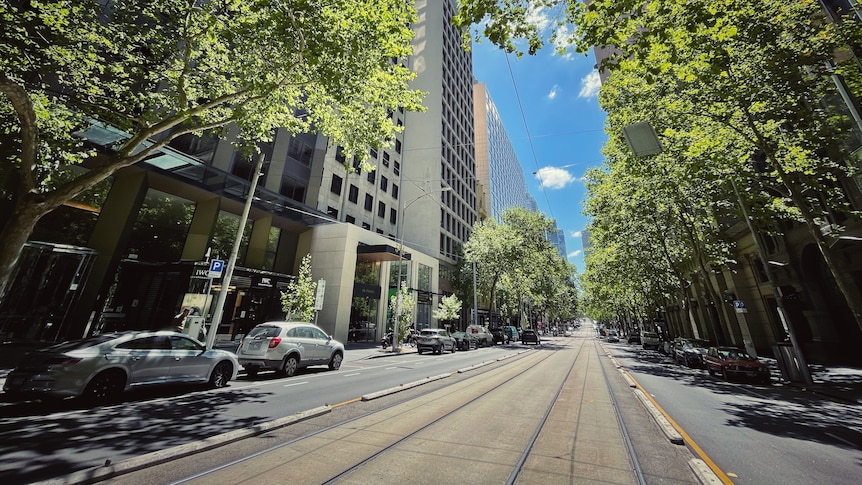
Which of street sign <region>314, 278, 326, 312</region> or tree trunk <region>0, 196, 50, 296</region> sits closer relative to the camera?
tree trunk <region>0, 196, 50, 296</region>

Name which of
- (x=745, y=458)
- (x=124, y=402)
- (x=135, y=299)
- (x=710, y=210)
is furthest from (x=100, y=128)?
(x=710, y=210)

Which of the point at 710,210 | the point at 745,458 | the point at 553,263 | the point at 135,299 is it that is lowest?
the point at 745,458

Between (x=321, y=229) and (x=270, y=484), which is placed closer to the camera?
(x=270, y=484)

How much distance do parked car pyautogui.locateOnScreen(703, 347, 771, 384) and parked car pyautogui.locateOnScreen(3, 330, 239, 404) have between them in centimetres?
1929

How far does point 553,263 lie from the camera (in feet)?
170

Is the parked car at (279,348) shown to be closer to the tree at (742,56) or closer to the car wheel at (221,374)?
the car wheel at (221,374)

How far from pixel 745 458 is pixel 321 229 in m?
25.3

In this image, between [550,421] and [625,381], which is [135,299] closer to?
[550,421]

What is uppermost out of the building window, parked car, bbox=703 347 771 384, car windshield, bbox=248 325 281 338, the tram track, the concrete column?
the building window

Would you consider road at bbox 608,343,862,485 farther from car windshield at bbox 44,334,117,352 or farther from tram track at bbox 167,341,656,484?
car windshield at bbox 44,334,117,352

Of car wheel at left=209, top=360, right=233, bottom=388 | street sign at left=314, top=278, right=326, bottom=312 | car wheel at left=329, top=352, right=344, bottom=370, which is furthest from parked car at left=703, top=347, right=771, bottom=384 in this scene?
street sign at left=314, top=278, right=326, bottom=312

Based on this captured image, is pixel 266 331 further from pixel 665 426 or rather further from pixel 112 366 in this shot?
pixel 665 426

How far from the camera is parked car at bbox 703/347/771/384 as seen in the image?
42.5 ft

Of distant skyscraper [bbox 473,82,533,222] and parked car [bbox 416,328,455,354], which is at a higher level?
distant skyscraper [bbox 473,82,533,222]
